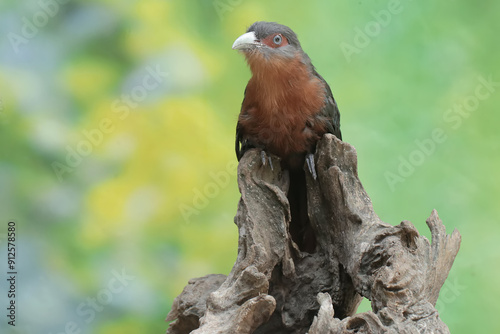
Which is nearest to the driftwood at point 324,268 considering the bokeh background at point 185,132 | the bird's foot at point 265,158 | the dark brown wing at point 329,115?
the bird's foot at point 265,158

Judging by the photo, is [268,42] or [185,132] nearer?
[268,42]

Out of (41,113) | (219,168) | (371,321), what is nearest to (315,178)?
(371,321)

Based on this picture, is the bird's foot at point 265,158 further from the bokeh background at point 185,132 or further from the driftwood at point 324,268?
the bokeh background at point 185,132

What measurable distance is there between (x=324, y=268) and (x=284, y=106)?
0.84 meters

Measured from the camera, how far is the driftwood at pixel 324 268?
7.33 ft

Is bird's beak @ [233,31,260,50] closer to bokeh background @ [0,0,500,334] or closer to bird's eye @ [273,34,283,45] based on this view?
bird's eye @ [273,34,283,45]

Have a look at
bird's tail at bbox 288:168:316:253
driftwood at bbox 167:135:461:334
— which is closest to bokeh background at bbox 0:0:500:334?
bird's tail at bbox 288:168:316:253

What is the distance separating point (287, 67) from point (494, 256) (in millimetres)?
2180

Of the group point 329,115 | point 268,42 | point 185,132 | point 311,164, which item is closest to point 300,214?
point 311,164

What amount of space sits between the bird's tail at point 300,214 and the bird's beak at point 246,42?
695mm

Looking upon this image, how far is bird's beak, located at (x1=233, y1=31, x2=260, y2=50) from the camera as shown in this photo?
2925mm

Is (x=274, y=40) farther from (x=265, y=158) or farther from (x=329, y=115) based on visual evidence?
(x=265, y=158)

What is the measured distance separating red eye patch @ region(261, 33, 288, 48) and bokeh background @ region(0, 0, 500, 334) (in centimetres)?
116

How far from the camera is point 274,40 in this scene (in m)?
3.01
